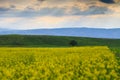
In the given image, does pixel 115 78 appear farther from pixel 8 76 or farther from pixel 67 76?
pixel 8 76

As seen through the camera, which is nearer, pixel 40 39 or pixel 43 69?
pixel 43 69

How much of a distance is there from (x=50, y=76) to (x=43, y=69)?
240 centimetres

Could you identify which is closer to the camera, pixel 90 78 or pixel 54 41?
pixel 90 78

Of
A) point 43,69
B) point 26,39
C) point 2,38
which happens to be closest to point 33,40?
point 26,39

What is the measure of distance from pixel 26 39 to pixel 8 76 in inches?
4743

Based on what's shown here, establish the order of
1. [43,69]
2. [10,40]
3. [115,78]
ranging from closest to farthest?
[115,78], [43,69], [10,40]

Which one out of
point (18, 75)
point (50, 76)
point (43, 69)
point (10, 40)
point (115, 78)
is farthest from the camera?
point (10, 40)

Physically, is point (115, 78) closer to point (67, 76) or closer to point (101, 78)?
point (101, 78)

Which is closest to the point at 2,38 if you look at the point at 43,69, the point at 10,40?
the point at 10,40

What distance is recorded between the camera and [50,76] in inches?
580

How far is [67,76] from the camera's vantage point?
13.6 meters

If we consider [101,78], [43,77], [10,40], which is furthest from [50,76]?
[10,40]

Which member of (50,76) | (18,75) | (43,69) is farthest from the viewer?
(43,69)

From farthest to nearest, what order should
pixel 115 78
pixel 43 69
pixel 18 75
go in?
1. pixel 43 69
2. pixel 18 75
3. pixel 115 78
